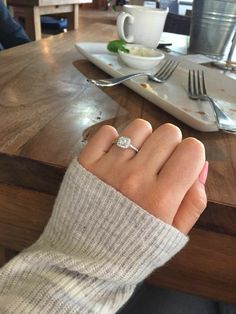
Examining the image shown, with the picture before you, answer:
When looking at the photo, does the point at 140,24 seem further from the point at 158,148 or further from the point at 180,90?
the point at 158,148

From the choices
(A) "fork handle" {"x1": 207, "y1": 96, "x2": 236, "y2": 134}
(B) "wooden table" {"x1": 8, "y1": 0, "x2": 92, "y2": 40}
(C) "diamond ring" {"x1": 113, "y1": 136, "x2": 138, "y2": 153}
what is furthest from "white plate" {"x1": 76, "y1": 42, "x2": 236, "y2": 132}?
(B) "wooden table" {"x1": 8, "y1": 0, "x2": 92, "y2": 40}

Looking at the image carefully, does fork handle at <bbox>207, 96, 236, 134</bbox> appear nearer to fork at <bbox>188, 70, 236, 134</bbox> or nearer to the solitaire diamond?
fork at <bbox>188, 70, 236, 134</bbox>

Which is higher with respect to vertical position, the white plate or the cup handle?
the cup handle

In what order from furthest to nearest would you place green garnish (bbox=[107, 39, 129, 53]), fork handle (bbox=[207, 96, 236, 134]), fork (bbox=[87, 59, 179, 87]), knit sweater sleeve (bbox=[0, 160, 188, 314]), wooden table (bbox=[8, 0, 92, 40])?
wooden table (bbox=[8, 0, 92, 40]), green garnish (bbox=[107, 39, 129, 53]), fork (bbox=[87, 59, 179, 87]), fork handle (bbox=[207, 96, 236, 134]), knit sweater sleeve (bbox=[0, 160, 188, 314])

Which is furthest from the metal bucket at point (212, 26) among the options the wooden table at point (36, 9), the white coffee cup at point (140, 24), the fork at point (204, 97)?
the wooden table at point (36, 9)

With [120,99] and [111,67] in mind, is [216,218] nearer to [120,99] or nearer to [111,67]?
[120,99]

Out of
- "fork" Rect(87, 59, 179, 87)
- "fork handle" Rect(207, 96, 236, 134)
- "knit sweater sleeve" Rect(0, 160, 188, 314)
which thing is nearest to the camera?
"knit sweater sleeve" Rect(0, 160, 188, 314)

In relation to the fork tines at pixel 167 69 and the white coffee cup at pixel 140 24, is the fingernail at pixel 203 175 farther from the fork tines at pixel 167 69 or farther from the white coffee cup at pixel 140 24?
the white coffee cup at pixel 140 24
